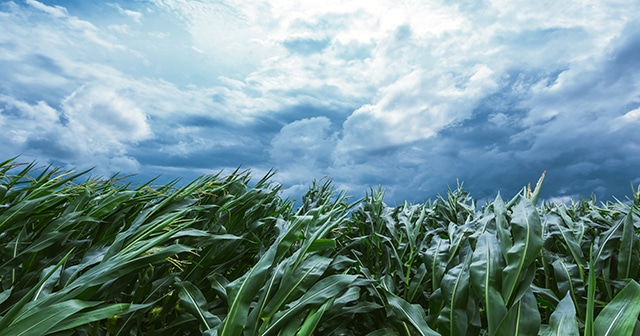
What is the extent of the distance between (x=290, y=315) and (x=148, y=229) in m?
0.66

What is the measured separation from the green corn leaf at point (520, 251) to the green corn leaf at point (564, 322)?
12 centimetres

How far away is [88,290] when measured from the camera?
3.55 feet

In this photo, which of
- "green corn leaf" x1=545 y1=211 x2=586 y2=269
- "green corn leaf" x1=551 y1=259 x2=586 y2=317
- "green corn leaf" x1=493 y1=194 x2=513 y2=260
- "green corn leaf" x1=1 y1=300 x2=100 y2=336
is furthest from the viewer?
"green corn leaf" x1=545 y1=211 x2=586 y2=269

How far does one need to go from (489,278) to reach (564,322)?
0.74 feet

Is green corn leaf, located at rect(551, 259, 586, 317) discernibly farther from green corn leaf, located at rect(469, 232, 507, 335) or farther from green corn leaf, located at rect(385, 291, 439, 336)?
green corn leaf, located at rect(385, 291, 439, 336)

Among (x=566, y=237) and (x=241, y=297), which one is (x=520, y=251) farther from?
(x=241, y=297)

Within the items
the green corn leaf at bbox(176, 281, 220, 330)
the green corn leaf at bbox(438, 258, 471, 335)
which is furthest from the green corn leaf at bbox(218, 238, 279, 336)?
the green corn leaf at bbox(438, 258, 471, 335)

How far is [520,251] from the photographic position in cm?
119

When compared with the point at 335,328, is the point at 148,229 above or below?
above

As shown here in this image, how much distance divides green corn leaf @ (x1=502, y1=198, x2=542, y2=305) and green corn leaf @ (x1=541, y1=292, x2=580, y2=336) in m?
0.12

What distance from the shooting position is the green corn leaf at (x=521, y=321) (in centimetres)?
96

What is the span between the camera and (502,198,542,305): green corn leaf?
1.12 m

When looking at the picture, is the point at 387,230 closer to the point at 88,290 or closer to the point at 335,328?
the point at 335,328

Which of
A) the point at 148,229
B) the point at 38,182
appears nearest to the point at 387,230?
the point at 148,229
